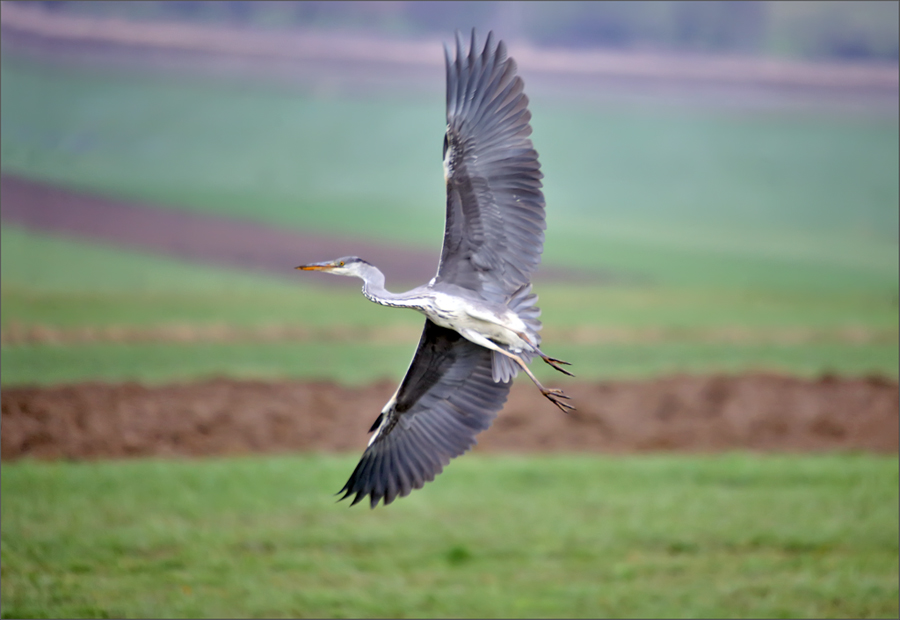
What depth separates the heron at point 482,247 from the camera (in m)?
5.47

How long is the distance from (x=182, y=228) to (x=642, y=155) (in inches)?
449

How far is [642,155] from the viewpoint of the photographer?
25.6 metres

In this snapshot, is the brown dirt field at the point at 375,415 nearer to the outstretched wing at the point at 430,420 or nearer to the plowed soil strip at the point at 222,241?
the outstretched wing at the point at 430,420

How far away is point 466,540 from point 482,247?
410 cm

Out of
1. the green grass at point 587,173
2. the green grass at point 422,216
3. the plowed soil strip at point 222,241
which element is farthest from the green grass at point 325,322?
the green grass at point 587,173

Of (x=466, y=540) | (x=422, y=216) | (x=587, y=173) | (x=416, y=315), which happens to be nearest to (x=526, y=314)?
(x=466, y=540)

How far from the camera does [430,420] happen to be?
6.15 metres

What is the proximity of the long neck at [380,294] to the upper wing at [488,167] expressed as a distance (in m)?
0.32

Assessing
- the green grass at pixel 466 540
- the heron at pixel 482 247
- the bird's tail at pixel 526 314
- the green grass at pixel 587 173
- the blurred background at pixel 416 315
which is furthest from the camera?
the green grass at pixel 587 173

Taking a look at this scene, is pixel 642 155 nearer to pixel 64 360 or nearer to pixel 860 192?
pixel 860 192

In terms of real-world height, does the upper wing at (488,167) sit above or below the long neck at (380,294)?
above

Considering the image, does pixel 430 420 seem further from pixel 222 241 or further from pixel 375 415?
pixel 222 241

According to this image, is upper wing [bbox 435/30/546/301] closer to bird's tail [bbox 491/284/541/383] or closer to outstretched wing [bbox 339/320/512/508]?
bird's tail [bbox 491/284/541/383]

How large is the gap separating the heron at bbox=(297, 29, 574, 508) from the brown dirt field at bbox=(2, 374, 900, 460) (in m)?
5.24
